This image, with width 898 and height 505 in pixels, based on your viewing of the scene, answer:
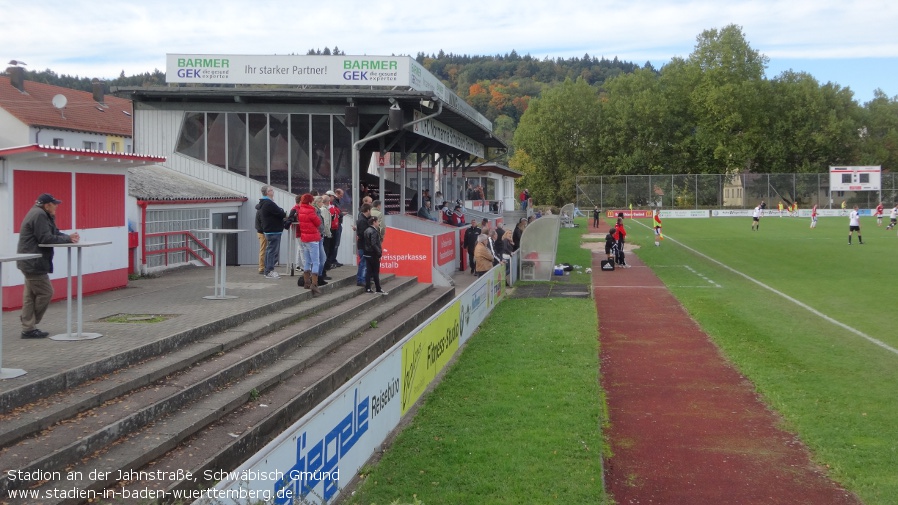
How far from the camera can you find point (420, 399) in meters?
10.7

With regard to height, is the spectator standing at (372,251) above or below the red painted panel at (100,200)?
below

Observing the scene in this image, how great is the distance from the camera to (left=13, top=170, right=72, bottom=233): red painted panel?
11680mm

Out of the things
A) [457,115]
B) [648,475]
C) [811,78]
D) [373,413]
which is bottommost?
[648,475]

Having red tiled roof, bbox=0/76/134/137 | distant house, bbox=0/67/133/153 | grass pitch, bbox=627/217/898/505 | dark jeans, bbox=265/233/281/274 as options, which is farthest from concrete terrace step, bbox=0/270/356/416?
red tiled roof, bbox=0/76/134/137

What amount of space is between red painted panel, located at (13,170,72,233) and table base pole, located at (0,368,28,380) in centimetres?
428

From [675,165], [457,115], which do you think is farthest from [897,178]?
[457,115]

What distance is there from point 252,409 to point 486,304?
9.31m

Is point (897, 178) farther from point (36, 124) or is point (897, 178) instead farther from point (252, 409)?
point (252, 409)

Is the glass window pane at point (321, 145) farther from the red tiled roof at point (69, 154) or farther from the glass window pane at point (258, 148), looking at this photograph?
the red tiled roof at point (69, 154)

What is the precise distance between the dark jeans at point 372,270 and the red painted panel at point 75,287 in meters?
4.27

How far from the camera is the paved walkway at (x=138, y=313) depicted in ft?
28.1

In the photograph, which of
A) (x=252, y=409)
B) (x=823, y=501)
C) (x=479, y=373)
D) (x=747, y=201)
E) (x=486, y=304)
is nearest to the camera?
(x=823, y=501)

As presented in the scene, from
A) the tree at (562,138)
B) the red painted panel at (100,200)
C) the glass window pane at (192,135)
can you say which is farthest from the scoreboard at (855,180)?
the red painted panel at (100,200)

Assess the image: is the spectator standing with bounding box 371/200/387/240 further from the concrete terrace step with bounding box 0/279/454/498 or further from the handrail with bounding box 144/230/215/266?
the handrail with bounding box 144/230/215/266
